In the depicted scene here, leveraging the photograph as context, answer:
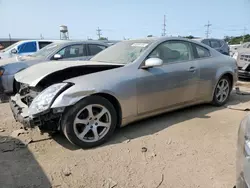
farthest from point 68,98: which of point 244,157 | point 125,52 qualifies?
point 244,157

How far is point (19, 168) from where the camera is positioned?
9.43 ft

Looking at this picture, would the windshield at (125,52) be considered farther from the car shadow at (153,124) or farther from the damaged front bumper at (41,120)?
the damaged front bumper at (41,120)

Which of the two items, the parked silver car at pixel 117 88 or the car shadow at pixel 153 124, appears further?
the car shadow at pixel 153 124

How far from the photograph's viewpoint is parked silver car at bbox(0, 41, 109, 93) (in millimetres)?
6043

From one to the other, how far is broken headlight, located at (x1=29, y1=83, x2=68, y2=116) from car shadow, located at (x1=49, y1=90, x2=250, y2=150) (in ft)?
2.23

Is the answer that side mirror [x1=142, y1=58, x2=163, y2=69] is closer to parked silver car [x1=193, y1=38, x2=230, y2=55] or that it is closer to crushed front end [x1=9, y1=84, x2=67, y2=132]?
crushed front end [x1=9, y1=84, x2=67, y2=132]

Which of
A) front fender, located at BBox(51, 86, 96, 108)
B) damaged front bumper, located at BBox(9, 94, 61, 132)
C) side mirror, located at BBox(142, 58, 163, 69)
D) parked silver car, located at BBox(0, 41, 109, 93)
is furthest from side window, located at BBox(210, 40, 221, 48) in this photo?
damaged front bumper, located at BBox(9, 94, 61, 132)

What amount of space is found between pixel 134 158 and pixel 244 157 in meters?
1.59

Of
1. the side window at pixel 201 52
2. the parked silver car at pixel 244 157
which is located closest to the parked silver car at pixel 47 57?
the side window at pixel 201 52

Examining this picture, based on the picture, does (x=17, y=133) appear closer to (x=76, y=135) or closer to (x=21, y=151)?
(x=21, y=151)

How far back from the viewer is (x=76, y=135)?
3227 millimetres

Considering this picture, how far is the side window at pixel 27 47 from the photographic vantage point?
9.89 meters

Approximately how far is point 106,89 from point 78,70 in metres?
0.58

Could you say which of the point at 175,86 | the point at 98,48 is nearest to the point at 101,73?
Result: the point at 175,86
